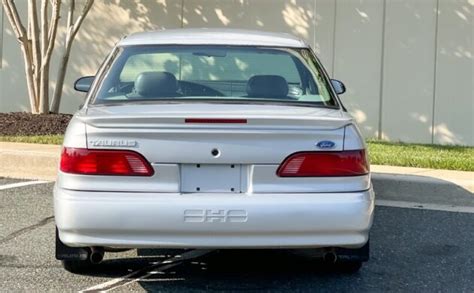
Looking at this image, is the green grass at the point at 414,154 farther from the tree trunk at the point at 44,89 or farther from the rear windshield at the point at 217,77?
the rear windshield at the point at 217,77

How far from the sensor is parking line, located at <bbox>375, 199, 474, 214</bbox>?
24.7 ft

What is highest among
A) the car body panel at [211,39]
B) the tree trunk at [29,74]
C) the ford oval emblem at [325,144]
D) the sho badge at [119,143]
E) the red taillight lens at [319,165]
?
the car body panel at [211,39]

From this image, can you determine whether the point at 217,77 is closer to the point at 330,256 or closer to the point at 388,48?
the point at 330,256

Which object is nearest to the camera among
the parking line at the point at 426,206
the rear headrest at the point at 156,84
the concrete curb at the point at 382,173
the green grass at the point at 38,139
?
the rear headrest at the point at 156,84

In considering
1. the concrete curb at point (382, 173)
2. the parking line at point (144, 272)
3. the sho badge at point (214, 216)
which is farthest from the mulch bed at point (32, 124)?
the sho badge at point (214, 216)

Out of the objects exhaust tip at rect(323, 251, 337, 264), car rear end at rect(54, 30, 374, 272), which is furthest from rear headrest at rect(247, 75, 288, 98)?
exhaust tip at rect(323, 251, 337, 264)

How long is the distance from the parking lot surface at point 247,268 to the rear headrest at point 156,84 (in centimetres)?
125

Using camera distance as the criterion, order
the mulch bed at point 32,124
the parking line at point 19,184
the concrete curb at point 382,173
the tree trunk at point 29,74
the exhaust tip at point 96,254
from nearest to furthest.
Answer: the exhaust tip at point 96,254, the concrete curb at point 382,173, the parking line at point 19,184, the mulch bed at point 32,124, the tree trunk at point 29,74

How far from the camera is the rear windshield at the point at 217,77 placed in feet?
16.5

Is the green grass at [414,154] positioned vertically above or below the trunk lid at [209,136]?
below

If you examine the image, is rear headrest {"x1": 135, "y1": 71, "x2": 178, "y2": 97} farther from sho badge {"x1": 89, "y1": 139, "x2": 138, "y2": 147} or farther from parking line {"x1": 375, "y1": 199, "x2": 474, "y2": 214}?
parking line {"x1": 375, "y1": 199, "x2": 474, "y2": 214}

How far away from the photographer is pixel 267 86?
5152mm

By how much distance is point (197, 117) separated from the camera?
4312 millimetres

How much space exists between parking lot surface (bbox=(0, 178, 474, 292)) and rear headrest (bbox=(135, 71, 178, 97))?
4.11 ft
